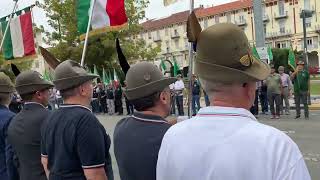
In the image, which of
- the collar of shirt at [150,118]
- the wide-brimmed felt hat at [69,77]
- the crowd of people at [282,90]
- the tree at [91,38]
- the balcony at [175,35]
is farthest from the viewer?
the balcony at [175,35]

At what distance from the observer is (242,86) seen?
1.91 m

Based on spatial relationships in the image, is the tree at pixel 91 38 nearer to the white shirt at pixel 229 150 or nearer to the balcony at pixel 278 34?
the white shirt at pixel 229 150

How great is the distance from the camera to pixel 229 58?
1.88 m

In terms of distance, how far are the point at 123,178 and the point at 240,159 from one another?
4.66 feet

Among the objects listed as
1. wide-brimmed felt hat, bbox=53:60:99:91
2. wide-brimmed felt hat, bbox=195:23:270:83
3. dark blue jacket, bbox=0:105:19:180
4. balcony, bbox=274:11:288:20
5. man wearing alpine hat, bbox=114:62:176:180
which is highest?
balcony, bbox=274:11:288:20

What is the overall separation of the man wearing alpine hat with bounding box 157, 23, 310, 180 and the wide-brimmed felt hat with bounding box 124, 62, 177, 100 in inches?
44.2

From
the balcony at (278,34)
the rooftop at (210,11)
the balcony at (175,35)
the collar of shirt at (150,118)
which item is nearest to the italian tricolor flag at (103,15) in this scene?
the collar of shirt at (150,118)

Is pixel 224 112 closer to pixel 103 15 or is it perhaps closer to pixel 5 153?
pixel 5 153

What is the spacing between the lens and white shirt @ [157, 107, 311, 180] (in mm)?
1687

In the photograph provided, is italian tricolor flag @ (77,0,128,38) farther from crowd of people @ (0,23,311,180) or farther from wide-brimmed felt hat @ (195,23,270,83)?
wide-brimmed felt hat @ (195,23,270,83)

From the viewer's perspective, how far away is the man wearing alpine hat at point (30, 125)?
13.3 feet

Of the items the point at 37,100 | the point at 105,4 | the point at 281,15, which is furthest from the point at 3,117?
the point at 281,15

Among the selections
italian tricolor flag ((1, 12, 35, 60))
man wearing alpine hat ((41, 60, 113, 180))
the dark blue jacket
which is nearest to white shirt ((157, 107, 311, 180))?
man wearing alpine hat ((41, 60, 113, 180))

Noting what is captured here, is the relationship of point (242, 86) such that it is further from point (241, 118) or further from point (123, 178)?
point (123, 178)
